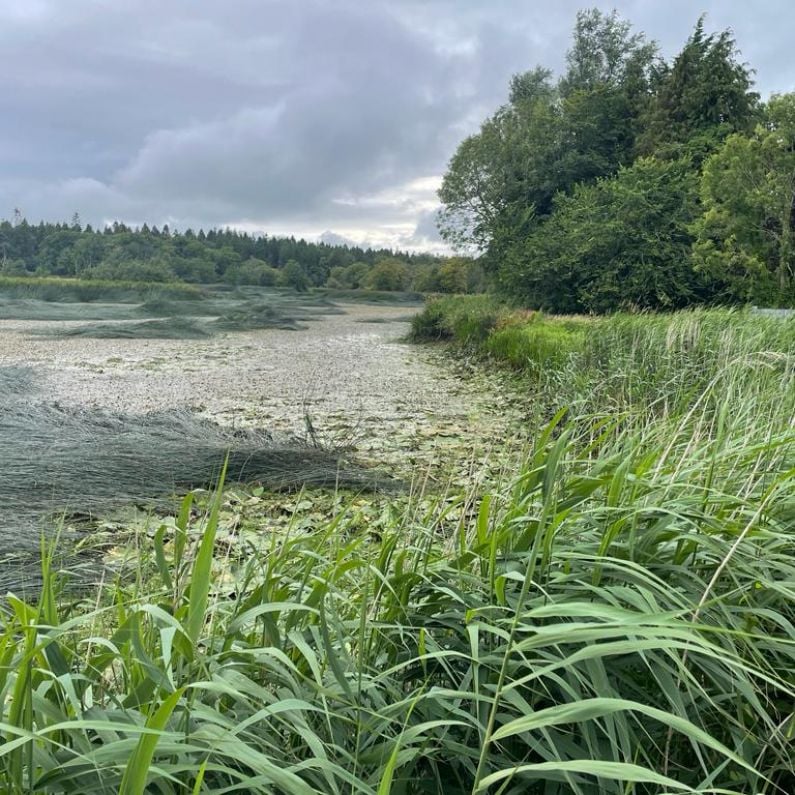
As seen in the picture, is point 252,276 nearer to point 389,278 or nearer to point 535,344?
point 389,278

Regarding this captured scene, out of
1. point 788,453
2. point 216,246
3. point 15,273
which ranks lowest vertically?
point 788,453

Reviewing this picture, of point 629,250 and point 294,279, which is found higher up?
point 294,279

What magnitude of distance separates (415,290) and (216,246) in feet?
65.4

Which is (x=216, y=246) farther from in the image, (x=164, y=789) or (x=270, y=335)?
(x=164, y=789)

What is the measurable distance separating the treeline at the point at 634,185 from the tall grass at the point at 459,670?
36.8ft

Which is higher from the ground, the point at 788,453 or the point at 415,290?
the point at 415,290

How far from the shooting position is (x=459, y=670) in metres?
1.25

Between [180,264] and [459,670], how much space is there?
38005 mm

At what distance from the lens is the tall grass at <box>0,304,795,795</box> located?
33.4 inches

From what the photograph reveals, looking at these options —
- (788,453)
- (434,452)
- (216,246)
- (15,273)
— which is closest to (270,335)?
(434,452)

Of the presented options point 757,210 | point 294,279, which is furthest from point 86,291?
point 757,210

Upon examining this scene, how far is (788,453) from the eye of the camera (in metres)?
2.02

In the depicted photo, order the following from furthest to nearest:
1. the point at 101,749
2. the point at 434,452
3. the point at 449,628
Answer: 1. the point at 434,452
2. the point at 449,628
3. the point at 101,749

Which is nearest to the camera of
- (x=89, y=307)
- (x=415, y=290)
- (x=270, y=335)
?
(x=270, y=335)
